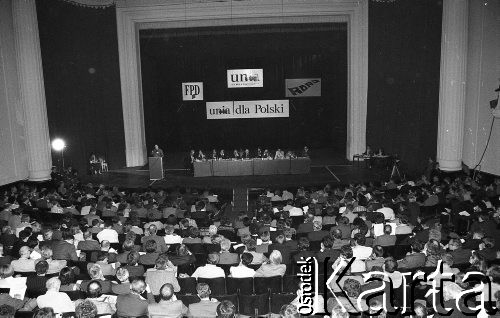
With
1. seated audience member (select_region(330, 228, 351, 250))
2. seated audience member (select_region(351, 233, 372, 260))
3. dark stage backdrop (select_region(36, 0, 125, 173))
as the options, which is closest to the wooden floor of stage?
dark stage backdrop (select_region(36, 0, 125, 173))

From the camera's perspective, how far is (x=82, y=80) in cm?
1580

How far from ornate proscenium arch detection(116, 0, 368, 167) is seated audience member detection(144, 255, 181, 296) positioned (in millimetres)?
12124

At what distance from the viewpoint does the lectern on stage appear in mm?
14609

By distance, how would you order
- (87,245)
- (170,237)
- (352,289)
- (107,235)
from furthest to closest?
(107,235)
(170,237)
(87,245)
(352,289)

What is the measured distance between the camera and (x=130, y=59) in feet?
55.1

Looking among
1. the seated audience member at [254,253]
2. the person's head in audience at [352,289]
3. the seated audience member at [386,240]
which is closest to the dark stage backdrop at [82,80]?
the seated audience member at [254,253]

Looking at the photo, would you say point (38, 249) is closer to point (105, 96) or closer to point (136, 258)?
point (136, 258)

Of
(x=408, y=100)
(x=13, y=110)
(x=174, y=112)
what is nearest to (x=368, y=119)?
(x=408, y=100)

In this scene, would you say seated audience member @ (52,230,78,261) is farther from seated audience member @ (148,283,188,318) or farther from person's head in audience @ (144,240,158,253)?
seated audience member @ (148,283,188,318)

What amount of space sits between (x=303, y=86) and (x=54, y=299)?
635 inches

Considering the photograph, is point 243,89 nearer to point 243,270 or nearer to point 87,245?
point 87,245

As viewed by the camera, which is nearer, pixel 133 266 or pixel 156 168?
pixel 133 266

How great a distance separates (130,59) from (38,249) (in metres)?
11.1

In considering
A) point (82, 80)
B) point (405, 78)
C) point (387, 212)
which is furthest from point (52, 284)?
point (405, 78)
